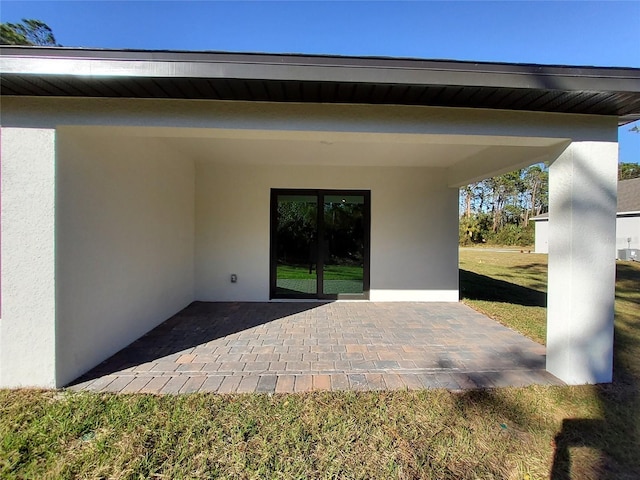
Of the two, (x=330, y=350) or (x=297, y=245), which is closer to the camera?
(x=330, y=350)

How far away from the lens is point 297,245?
21.3ft

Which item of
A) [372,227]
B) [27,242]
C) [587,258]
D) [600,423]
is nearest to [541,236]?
[372,227]

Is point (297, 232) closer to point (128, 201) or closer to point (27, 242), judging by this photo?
point (128, 201)

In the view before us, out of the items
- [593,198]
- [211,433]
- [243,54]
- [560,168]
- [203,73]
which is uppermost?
[243,54]

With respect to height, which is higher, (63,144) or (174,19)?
(174,19)

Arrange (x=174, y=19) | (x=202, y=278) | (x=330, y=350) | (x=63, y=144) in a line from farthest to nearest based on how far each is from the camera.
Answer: (x=202, y=278), (x=174, y=19), (x=330, y=350), (x=63, y=144)

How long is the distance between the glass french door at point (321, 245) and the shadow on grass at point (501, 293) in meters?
2.70

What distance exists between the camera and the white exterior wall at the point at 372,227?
6.27 m

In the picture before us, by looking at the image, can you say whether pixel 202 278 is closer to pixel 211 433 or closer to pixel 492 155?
pixel 211 433

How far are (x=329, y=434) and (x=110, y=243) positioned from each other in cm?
317

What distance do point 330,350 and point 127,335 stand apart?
265cm

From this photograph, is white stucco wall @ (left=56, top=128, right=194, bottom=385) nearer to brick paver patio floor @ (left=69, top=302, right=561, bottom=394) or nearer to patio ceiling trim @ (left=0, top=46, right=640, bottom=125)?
brick paver patio floor @ (left=69, top=302, right=561, bottom=394)

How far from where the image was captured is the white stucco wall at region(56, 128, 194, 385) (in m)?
2.79

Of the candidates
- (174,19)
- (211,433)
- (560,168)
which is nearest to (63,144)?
(211,433)
